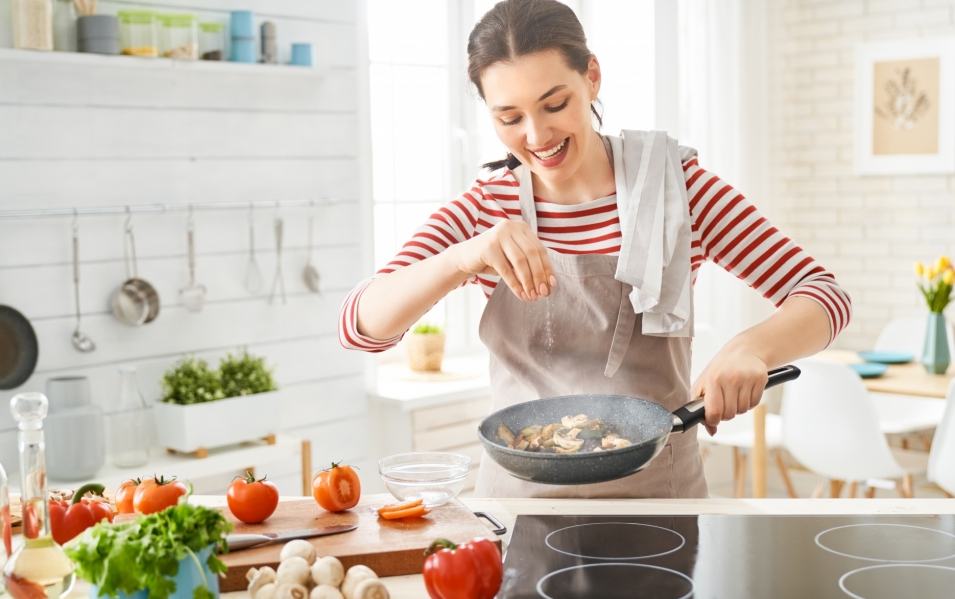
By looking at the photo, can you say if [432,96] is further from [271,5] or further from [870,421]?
[870,421]

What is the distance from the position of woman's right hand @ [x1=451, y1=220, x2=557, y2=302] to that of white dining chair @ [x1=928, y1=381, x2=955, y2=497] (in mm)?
2074

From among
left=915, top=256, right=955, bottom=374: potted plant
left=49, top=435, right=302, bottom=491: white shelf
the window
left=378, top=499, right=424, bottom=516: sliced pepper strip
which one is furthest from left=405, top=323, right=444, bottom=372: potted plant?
left=378, top=499, right=424, bottom=516: sliced pepper strip

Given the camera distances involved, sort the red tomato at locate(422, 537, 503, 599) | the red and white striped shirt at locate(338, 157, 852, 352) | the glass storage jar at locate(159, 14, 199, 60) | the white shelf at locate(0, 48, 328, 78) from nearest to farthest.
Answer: the red tomato at locate(422, 537, 503, 599) < the red and white striped shirt at locate(338, 157, 852, 352) < the white shelf at locate(0, 48, 328, 78) < the glass storage jar at locate(159, 14, 199, 60)

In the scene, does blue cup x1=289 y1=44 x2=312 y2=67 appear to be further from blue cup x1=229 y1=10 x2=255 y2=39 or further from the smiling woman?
the smiling woman

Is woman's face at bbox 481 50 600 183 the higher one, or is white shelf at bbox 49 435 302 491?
woman's face at bbox 481 50 600 183

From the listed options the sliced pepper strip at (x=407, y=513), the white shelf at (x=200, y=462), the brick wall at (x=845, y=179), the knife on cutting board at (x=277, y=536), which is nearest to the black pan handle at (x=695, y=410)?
the sliced pepper strip at (x=407, y=513)

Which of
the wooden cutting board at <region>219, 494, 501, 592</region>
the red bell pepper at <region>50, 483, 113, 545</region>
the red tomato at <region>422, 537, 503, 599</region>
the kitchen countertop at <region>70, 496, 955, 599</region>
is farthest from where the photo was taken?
the kitchen countertop at <region>70, 496, 955, 599</region>

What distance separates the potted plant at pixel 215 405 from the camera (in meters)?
2.63

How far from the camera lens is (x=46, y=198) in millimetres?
2551

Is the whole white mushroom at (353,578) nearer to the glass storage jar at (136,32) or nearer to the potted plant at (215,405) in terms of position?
the potted plant at (215,405)

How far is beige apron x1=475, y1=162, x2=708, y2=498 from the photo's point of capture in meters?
1.71

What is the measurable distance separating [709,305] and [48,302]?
2877 mm

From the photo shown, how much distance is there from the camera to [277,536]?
1.29m

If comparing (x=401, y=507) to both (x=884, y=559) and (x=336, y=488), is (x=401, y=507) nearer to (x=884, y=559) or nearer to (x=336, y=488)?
(x=336, y=488)
